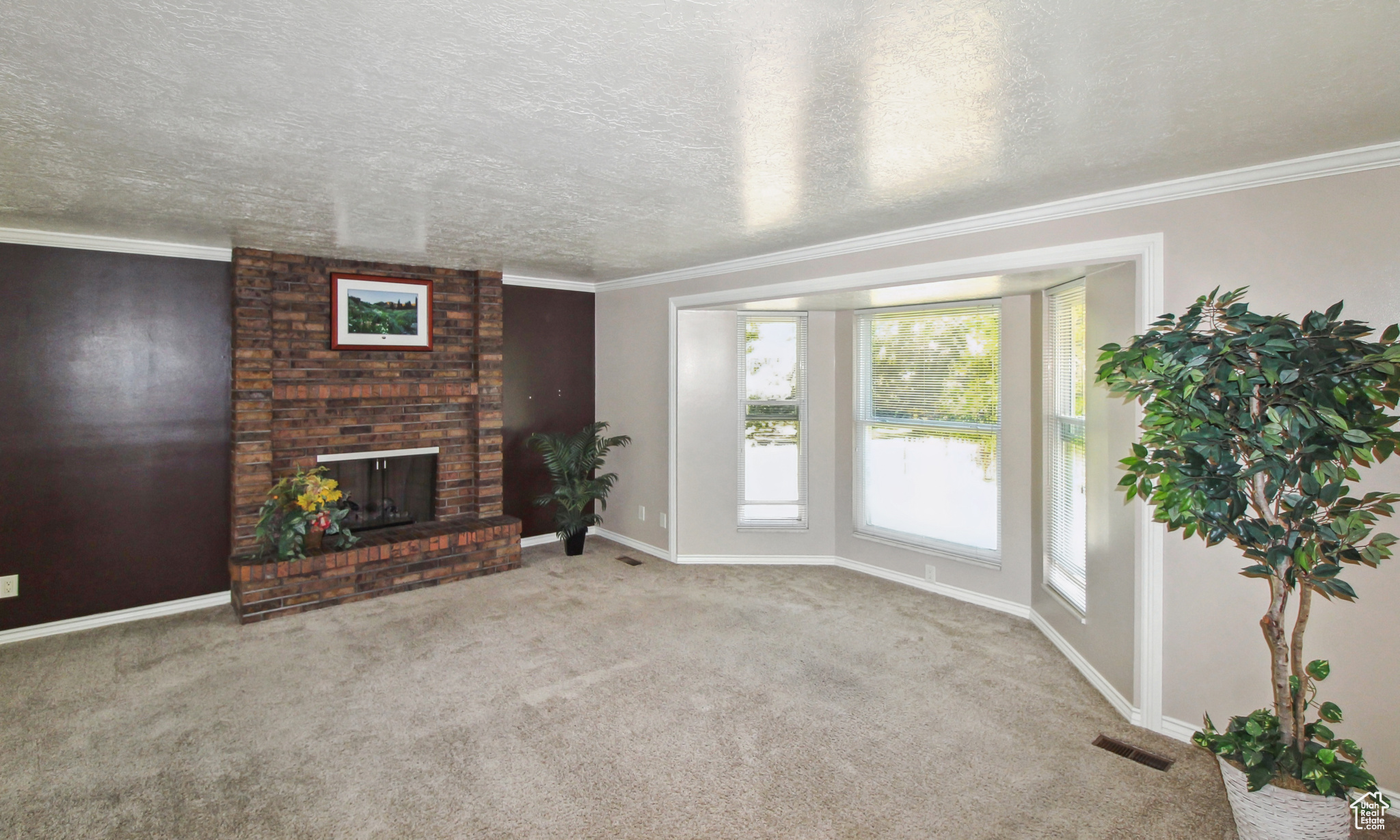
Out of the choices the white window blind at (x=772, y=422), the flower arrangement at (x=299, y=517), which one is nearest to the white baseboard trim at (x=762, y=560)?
the white window blind at (x=772, y=422)

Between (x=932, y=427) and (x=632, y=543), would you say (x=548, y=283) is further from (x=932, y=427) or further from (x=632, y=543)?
(x=932, y=427)

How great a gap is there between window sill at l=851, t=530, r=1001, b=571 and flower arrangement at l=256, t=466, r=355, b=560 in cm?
387

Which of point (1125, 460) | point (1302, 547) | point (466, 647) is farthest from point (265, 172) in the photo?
point (1302, 547)

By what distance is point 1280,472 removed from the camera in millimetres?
1951

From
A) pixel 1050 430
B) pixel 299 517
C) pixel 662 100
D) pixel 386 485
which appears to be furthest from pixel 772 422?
pixel 662 100

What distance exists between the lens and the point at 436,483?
216 inches

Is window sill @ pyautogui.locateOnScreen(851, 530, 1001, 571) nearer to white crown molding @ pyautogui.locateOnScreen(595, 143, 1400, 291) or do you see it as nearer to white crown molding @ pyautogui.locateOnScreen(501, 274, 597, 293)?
white crown molding @ pyautogui.locateOnScreen(595, 143, 1400, 291)

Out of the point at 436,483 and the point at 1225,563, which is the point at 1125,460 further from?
the point at 436,483

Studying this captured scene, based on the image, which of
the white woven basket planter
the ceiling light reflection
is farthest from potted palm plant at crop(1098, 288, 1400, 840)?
the ceiling light reflection

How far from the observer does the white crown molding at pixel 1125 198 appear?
7.84 feet

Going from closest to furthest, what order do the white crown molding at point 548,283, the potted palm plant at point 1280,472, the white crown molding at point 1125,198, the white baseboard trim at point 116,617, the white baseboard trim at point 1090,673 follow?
the potted palm plant at point 1280,472 < the white crown molding at point 1125,198 < the white baseboard trim at point 1090,673 < the white baseboard trim at point 116,617 < the white crown molding at point 548,283

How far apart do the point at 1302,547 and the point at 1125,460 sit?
1.65ft

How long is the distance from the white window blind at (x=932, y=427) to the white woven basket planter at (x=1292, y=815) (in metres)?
2.39
